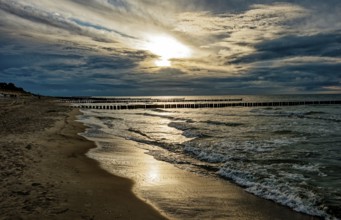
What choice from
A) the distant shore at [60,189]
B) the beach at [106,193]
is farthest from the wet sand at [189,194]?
the distant shore at [60,189]

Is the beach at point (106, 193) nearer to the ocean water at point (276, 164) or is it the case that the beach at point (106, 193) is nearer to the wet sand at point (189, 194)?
the wet sand at point (189, 194)

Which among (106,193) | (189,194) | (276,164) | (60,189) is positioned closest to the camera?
(60,189)

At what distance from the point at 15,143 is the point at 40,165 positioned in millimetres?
4234

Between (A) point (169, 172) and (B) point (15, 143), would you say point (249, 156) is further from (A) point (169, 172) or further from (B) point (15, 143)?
(B) point (15, 143)

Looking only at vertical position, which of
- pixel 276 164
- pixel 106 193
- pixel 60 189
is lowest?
pixel 276 164

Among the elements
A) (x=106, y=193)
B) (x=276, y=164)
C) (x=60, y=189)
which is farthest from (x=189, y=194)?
(x=276, y=164)

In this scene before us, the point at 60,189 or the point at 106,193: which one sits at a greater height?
the point at 60,189

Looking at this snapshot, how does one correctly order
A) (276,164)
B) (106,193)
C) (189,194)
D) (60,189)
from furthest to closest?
(276,164) → (189,194) → (106,193) → (60,189)

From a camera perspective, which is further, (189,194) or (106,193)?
(189,194)

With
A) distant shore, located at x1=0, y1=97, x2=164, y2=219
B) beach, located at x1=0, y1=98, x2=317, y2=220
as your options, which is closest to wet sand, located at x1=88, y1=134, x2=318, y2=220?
beach, located at x1=0, y1=98, x2=317, y2=220

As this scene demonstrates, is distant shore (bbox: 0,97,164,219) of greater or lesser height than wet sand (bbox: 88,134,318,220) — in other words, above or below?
above

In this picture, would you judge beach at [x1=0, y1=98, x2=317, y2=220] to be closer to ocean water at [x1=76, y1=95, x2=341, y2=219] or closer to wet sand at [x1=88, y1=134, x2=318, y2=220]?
wet sand at [x1=88, y1=134, x2=318, y2=220]

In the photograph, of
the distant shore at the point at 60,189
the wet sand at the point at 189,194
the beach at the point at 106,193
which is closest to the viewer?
the distant shore at the point at 60,189

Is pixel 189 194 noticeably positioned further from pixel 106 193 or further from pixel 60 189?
pixel 60 189
